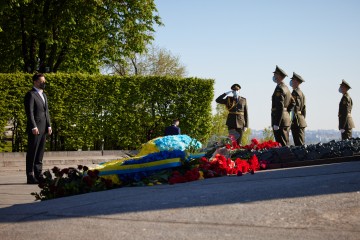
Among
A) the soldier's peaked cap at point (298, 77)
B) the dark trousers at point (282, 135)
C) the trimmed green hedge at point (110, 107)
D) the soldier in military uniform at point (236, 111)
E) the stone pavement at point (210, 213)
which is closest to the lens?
the stone pavement at point (210, 213)

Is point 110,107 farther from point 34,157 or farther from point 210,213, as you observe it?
point 210,213

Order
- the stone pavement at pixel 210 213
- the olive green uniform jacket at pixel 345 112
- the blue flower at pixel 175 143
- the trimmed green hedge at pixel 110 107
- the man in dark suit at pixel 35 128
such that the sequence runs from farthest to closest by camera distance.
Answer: the trimmed green hedge at pixel 110 107 < the olive green uniform jacket at pixel 345 112 < the man in dark suit at pixel 35 128 < the blue flower at pixel 175 143 < the stone pavement at pixel 210 213

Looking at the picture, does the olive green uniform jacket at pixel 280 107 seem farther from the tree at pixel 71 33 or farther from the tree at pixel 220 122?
the tree at pixel 220 122

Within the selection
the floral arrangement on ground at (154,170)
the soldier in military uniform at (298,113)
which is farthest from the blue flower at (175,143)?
the soldier in military uniform at (298,113)

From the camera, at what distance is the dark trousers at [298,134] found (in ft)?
50.1

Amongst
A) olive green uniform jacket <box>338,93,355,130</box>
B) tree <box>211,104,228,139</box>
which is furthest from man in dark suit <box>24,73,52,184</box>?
tree <box>211,104,228,139</box>

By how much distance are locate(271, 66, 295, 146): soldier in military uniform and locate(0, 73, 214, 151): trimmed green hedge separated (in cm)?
960

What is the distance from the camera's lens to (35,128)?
11242 mm

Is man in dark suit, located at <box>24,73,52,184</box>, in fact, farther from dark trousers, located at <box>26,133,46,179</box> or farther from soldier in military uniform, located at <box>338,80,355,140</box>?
soldier in military uniform, located at <box>338,80,355,140</box>

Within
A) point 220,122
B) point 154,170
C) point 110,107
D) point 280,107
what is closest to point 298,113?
point 280,107

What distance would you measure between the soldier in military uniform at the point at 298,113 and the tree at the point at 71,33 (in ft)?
46.0

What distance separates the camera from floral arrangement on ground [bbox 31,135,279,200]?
300 inches

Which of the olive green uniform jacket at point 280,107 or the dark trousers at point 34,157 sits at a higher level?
the olive green uniform jacket at point 280,107

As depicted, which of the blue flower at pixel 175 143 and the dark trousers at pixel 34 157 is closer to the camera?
the blue flower at pixel 175 143
